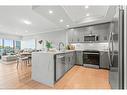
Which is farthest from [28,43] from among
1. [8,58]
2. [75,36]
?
[75,36]

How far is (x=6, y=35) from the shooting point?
28.2ft

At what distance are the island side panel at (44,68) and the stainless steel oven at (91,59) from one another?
2.80 meters

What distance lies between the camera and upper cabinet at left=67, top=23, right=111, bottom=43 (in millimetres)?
4570

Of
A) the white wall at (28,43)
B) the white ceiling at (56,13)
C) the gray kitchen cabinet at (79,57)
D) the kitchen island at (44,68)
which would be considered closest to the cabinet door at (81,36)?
the white ceiling at (56,13)

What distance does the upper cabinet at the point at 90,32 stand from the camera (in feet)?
15.0

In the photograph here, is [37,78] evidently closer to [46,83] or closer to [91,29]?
[46,83]

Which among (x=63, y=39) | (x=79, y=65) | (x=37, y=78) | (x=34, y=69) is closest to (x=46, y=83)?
(x=37, y=78)

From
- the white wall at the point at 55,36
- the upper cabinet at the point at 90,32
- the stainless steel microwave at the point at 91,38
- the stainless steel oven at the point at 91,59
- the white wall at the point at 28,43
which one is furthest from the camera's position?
the white wall at the point at 28,43

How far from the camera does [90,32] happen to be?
16.4ft

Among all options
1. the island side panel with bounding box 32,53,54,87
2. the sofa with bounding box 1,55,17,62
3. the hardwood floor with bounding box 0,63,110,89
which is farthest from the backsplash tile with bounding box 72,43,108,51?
the sofa with bounding box 1,55,17,62

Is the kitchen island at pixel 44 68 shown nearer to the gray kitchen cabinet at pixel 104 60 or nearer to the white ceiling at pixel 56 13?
the white ceiling at pixel 56 13

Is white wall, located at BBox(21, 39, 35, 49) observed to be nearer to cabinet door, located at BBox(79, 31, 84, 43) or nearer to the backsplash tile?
the backsplash tile

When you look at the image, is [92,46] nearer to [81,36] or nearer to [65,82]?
[81,36]

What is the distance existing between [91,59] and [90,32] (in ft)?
4.99
